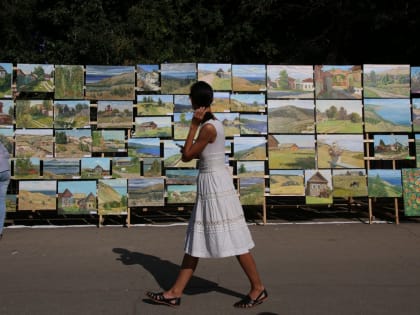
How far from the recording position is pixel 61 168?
321 inches

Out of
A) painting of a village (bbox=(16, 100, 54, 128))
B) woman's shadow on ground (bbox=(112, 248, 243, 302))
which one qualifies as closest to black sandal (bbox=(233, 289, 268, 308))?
woman's shadow on ground (bbox=(112, 248, 243, 302))

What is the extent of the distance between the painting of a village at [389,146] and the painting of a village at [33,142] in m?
5.63

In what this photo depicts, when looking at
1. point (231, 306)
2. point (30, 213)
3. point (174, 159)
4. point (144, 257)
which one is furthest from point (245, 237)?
point (30, 213)

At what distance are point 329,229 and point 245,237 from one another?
161 inches

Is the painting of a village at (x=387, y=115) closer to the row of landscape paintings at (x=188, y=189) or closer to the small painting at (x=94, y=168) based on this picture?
the row of landscape paintings at (x=188, y=189)

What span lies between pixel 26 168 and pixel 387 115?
627 centimetres

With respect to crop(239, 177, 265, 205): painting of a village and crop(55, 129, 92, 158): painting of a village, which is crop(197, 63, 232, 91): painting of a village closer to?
crop(239, 177, 265, 205): painting of a village

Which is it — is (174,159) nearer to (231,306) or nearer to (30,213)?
(30,213)

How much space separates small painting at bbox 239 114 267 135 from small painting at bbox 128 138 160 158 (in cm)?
149

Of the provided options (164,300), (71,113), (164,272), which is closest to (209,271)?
(164,272)

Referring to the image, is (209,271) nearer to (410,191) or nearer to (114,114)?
(114,114)

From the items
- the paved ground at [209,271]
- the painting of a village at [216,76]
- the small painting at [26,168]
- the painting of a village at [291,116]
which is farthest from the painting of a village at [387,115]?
the small painting at [26,168]

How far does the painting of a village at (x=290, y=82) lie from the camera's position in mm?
8320

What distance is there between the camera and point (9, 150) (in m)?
8.10
